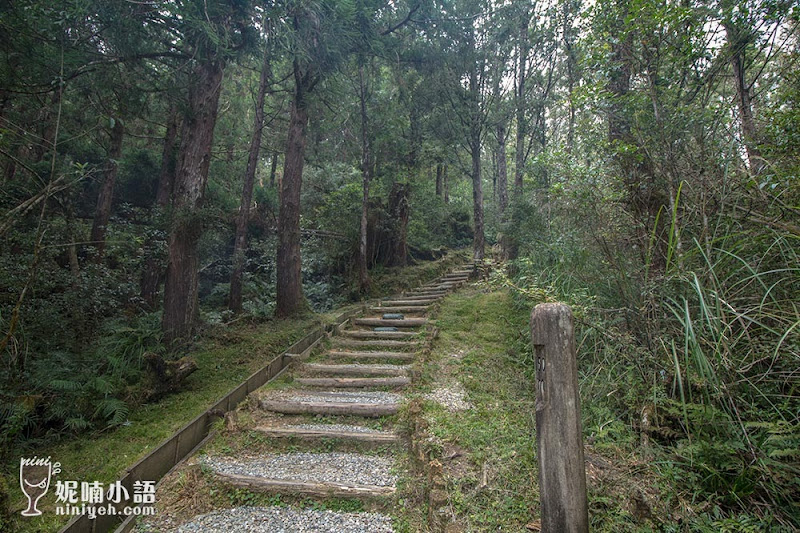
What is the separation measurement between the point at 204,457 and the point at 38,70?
5673 millimetres

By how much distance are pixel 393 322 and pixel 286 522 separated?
16.4ft

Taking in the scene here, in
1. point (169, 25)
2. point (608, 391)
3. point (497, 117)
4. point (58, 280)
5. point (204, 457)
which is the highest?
point (497, 117)

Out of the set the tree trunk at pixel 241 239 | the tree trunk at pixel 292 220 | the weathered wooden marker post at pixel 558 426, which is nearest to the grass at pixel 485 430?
the weathered wooden marker post at pixel 558 426

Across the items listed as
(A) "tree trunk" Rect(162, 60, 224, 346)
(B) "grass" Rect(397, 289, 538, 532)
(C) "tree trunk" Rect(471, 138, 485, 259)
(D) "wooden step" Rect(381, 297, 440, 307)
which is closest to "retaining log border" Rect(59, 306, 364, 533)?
(A) "tree trunk" Rect(162, 60, 224, 346)

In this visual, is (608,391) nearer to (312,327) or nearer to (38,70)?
(312,327)

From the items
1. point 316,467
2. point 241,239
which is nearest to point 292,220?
point 241,239

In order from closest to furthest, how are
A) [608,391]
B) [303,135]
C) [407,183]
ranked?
1. [608,391]
2. [303,135]
3. [407,183]

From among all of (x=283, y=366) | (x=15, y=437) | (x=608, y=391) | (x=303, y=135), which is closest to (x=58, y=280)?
(x=15, y=437)

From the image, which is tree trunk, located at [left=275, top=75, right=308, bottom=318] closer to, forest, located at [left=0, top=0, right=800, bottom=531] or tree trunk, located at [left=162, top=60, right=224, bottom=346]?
forest, located at [left=0, top=0, right=800, bottom=531]

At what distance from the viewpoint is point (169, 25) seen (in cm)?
551

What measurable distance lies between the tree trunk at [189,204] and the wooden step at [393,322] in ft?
10.6

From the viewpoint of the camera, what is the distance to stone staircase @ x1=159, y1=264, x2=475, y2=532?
126 inches

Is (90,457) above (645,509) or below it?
below

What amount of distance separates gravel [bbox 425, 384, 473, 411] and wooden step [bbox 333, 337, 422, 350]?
1670 millimetres
